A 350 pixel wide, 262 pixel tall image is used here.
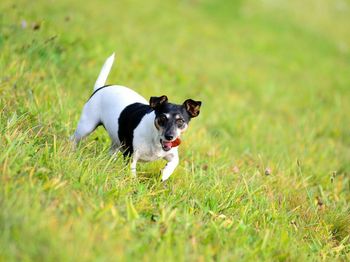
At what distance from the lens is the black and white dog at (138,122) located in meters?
4.54

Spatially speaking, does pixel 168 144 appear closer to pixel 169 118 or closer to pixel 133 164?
pixel 169 118

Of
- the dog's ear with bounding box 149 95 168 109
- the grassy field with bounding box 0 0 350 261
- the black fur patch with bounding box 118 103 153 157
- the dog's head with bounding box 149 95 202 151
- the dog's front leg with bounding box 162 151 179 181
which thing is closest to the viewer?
the grassy field with bounding box 0 0 350 261

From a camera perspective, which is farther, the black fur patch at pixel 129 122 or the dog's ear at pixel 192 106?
the black fur patch at pixel 129 122

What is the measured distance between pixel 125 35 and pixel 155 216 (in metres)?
8.13

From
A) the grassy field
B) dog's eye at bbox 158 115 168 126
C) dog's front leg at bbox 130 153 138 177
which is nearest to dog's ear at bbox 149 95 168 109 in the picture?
dog's eye at bbox 158 115 168 126

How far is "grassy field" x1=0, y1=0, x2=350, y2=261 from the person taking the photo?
11.2 feet

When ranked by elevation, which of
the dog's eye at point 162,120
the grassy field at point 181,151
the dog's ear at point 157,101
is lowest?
the grassy field at point 181,151

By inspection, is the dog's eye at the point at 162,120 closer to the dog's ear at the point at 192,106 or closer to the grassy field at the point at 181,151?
the dog's ear at the point at 192,106

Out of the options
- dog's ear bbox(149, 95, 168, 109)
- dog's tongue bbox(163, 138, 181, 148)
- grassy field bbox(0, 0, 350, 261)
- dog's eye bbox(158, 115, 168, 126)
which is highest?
dog's ear bbox(149, 95, 168, 109)

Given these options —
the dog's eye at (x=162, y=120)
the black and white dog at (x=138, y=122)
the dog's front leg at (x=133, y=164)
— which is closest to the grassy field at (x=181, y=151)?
the dog's front leg at (x=133, y=164)

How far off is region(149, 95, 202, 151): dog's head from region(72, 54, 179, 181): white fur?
133mm

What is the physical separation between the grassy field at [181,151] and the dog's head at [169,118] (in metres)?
0.42

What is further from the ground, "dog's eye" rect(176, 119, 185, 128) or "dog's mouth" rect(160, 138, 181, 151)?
"dog's eye" rect(176, 119, 185, 128)

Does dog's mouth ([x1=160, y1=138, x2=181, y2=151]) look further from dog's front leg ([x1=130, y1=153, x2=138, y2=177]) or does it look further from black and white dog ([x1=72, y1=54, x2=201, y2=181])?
dog's front leg ([x1=130, y1=153, x2=138, y2=177])
